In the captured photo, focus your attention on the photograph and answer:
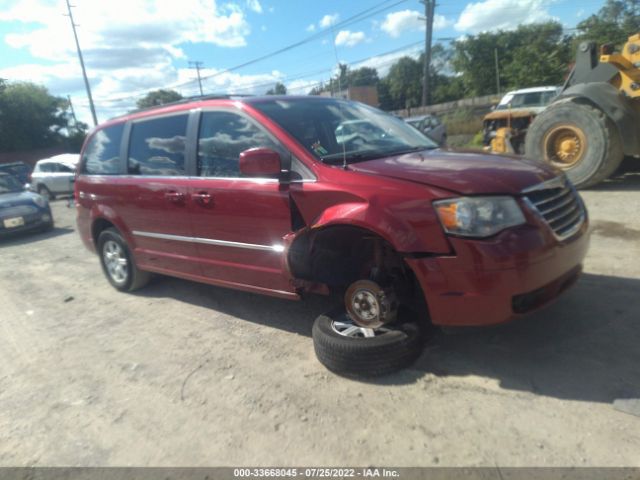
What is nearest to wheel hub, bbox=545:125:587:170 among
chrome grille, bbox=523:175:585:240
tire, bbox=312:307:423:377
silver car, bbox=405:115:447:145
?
chrome grille, bbox=523:175:585:240

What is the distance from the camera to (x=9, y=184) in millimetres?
10836

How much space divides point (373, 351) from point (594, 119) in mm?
6084

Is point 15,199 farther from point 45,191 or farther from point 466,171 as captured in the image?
point 466,171

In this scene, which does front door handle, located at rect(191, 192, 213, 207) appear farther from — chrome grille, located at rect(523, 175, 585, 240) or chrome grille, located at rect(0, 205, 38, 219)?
chrome grille, located at rect(0, 205, 38, 219)

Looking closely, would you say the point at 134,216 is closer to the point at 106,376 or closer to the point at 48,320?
the point at 48,320

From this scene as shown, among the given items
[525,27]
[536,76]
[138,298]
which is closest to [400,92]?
[525,27]

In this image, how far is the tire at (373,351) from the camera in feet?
9.43

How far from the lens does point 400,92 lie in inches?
2566

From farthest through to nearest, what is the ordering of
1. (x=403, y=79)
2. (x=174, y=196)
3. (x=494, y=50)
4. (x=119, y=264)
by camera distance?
(x=403, y=79) → (x=494, y=50) → (x=119, y=264) → (x=174, y=196)

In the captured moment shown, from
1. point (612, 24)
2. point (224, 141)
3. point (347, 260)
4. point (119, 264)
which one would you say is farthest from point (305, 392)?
point (612, 24)

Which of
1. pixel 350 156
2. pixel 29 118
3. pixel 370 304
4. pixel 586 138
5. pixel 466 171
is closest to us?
pixel 466 171

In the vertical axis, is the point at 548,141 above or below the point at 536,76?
below

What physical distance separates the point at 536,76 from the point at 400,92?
3379 cm

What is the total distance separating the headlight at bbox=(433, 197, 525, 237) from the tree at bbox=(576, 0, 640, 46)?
112 ft
